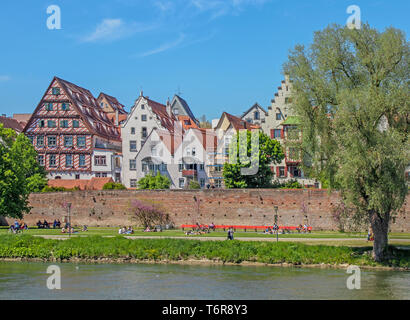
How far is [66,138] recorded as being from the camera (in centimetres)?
8156

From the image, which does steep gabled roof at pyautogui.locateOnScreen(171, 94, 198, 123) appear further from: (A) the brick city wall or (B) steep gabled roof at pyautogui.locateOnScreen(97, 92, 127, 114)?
(A) the brick city wall

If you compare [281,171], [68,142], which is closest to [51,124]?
[68,142]

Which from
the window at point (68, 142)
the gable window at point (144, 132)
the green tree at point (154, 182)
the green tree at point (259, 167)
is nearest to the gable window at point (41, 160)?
the window at point (68, 142)

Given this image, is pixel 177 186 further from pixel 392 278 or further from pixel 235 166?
pixel 392 278

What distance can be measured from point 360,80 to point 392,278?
1220cm

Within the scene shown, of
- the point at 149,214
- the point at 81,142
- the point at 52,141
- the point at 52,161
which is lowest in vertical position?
the point at 149,214

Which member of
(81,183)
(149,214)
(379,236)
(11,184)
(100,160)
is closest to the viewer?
(379,236)

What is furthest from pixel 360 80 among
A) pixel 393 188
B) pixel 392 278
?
pixel 392 278

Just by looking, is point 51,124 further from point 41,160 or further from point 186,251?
point 186,251

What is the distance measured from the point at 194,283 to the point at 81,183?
48.4 meters

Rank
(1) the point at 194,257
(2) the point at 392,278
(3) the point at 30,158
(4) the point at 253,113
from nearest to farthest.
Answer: (2) the point at 392,278
(1) the point at 194,257
(3) the point at 30,158
(4) the point at 253,113

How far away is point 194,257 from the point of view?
Answer: 40.6 metres

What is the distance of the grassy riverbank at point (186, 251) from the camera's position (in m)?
39.0

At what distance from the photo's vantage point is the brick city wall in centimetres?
5891
